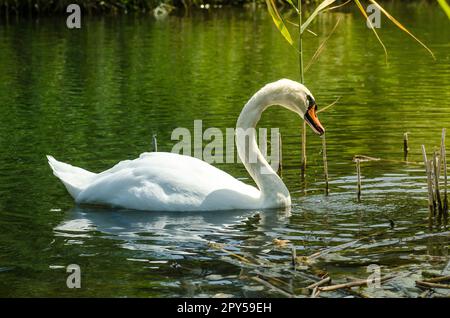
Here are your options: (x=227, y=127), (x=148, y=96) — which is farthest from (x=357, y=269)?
(x=148, y=96)

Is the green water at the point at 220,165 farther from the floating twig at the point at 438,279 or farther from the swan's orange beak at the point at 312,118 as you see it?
the swan's orange beak at the point at 312,118

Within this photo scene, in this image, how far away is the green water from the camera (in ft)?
27.8

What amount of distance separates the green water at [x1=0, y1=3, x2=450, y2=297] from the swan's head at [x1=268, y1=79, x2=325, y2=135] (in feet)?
3.17

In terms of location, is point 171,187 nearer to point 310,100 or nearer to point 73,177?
point 73,177

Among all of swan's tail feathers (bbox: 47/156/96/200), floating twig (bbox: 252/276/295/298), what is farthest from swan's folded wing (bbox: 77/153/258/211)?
floating twig (bbox: 252/276/295/298)

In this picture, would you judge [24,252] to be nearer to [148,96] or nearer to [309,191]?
[309,191]

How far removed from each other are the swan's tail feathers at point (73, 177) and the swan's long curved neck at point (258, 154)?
6.30 ft

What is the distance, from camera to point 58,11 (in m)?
A: 44.0

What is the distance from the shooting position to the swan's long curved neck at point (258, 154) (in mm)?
10844

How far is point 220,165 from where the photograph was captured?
533 inches

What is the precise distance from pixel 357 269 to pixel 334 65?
60.7 feet

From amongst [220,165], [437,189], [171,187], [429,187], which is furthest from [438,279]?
[220,165]

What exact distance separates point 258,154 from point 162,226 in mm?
1503

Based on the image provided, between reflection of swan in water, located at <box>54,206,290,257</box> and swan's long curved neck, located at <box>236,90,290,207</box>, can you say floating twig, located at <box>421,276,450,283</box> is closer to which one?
reflection of swan in water, located at <box>54,206,290,257</box>
